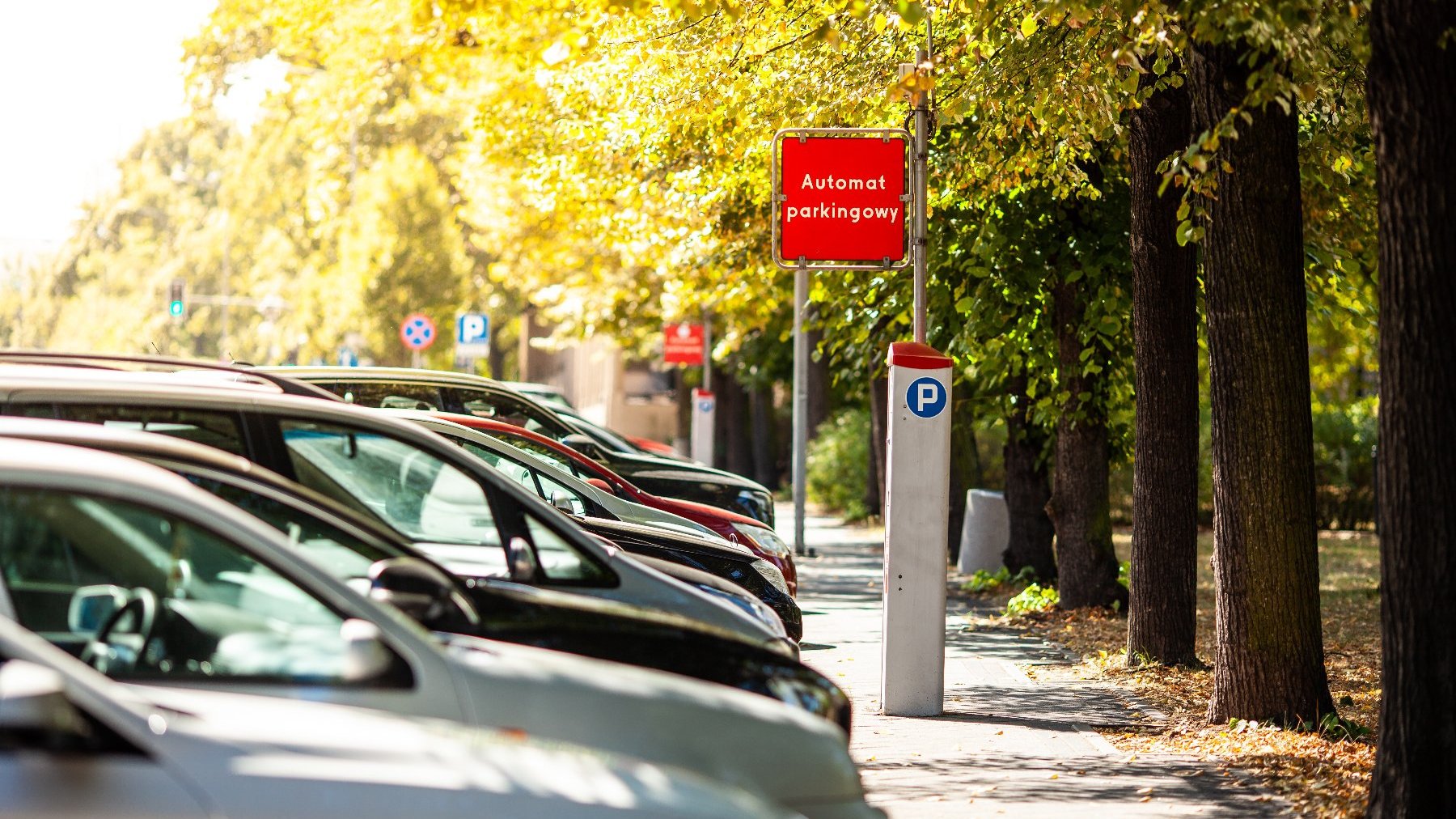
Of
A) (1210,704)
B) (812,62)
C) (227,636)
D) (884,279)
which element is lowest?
(1210,704)

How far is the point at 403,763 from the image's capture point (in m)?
3.60

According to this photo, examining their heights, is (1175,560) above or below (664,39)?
below

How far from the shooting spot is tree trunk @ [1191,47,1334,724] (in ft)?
29.1

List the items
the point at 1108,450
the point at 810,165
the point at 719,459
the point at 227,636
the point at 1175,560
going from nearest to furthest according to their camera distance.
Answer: the point at 227,636, the point at 810,165, the point at 1175,560, the point at 1108,450, the point at 719,459

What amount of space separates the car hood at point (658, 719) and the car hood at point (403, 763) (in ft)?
1.51

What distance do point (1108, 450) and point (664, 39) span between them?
5.41 m

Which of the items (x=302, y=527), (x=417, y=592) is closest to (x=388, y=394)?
(x=302, y=527)

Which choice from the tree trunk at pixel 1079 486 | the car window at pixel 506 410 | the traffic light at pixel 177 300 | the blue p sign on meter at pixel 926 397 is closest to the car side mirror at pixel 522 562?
the blue p sign on meter at pixel 926 397

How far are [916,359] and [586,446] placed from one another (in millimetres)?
6936

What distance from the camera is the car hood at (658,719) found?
4.42 meters

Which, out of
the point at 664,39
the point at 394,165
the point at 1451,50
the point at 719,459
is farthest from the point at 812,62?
the point at 394,165

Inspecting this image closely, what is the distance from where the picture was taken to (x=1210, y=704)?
31.3 ft

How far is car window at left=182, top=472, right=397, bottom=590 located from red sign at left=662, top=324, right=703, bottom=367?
→ 70.2 feet

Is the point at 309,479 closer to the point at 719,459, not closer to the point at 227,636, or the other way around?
the point at 227,636
